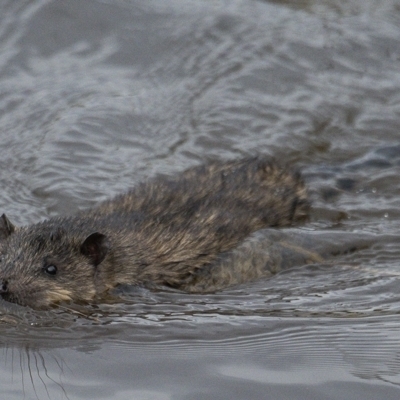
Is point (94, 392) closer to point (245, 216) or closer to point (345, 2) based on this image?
point (245, 216)

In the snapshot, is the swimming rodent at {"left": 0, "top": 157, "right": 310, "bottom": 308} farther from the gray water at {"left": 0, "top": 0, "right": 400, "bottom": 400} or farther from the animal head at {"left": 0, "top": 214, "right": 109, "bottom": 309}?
the gray water at {"left": 0, "top": 0, "right": 400, "bottom": 400}

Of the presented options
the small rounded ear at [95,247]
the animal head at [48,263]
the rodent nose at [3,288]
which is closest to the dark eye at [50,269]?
the animal head at [48,263]

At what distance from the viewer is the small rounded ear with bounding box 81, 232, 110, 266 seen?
274 inches

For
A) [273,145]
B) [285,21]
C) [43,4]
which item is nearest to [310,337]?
[273,145]

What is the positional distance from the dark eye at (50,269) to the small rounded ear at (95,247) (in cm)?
24

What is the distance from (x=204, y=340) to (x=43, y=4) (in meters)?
7.23

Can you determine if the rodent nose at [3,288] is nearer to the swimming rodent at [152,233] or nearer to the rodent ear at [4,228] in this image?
the swimming rodent at [152,233]

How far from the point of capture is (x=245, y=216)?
25.9 feet

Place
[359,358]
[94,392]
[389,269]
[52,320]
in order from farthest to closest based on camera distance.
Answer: [389,269] < [52,320] < [359,358] < [94,392]

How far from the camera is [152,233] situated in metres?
7.54

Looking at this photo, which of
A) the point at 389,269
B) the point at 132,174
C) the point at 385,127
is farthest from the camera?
the point at 385,127

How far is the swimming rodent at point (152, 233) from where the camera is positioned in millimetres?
6875

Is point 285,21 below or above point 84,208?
above

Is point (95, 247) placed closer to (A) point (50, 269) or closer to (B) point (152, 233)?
(A) point (50, 269)
